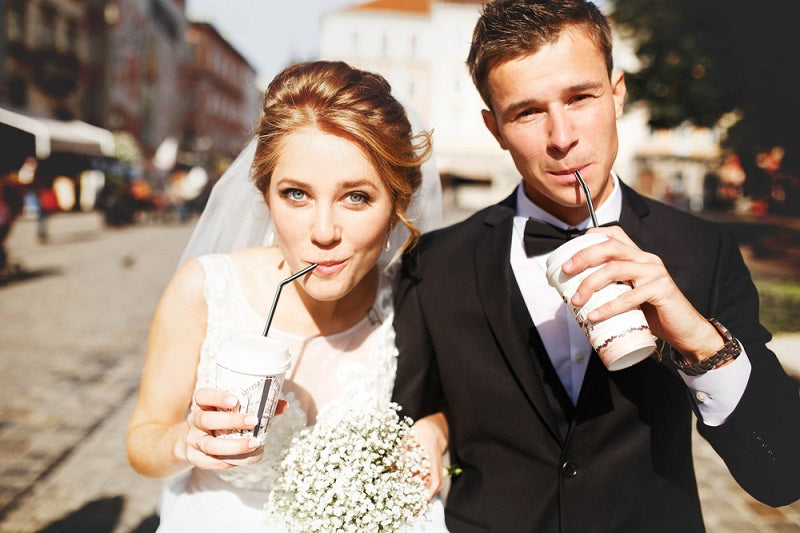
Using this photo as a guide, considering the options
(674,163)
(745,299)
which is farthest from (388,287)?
Result: (674,163)

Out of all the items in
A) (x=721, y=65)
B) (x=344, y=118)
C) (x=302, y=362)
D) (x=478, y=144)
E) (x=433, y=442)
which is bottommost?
(x=478, y=144)

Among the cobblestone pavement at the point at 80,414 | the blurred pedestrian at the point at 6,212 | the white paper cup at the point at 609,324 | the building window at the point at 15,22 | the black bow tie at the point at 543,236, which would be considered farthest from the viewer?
the building window at the point at 15,22

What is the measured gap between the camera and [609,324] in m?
1.46

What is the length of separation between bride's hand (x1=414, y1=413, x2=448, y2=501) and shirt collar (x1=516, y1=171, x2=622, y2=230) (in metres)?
0.81

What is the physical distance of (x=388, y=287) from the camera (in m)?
2.53

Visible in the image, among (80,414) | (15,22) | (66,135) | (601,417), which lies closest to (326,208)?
(601,417)

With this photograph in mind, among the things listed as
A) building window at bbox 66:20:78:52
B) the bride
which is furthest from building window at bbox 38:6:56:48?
the bride

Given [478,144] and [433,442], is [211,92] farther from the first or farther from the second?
[433,442]

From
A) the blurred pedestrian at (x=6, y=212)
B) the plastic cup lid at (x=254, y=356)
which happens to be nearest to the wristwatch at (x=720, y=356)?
the plastic cup lid at (x=254, y=356)

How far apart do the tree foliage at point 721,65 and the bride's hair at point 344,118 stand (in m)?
13.8

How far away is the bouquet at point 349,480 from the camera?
1569 mm

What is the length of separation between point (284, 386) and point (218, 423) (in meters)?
0.74

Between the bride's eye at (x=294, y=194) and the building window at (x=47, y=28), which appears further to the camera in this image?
the building window at (x=47, y=28)

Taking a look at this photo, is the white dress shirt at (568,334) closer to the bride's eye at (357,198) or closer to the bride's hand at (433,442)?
the bride's hand at (433,442)
